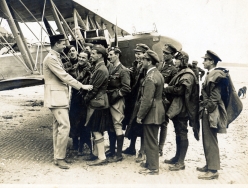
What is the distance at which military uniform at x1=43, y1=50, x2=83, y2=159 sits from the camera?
4566 mm

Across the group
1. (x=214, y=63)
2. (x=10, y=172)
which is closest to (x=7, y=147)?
(x=10, y=172)

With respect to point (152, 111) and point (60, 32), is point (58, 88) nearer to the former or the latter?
point (152, 111)

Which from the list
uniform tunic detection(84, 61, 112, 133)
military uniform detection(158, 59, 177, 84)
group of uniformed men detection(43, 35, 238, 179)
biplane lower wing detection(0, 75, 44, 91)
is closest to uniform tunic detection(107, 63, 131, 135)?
group of uniformed men detection(43, 35, 238, 179)

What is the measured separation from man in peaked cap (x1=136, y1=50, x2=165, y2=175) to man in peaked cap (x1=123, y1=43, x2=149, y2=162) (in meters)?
0.36

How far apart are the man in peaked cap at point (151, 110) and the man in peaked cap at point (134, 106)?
36cm

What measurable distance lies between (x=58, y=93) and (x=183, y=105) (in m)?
2.16

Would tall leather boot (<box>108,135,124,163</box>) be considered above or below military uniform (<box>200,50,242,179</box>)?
below

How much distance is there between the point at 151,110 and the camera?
4.26 m

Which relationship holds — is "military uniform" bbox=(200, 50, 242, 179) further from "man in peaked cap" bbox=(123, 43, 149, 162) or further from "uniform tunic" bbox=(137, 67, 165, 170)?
"man in peaked cap" bbox=(123, 43, 149, 162)

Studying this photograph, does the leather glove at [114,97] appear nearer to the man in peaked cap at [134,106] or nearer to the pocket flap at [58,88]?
the man in peaked cap at [134,106]

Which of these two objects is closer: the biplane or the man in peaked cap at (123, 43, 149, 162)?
the man in peaked cap at (123, 43, 149, 162)

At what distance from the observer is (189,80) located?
178 inches

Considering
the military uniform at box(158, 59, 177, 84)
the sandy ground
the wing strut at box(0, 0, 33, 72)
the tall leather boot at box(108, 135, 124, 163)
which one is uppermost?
the wing strut at box(0, 0, 33, 72)

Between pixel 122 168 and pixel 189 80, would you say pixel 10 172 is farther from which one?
pixel 189 80
